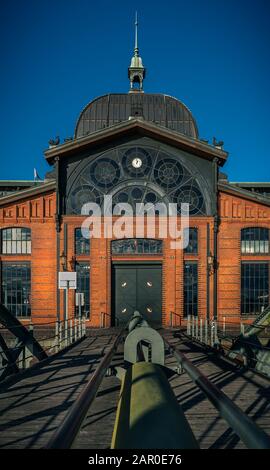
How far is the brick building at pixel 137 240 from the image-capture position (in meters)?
26.6

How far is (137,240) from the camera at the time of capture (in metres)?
27.2

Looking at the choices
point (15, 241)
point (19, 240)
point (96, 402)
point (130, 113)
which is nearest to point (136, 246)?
point (19, 240)

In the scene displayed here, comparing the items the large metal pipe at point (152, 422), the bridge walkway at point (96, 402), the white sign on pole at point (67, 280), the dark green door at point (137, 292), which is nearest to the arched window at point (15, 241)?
the dark green door at point (137, 292)

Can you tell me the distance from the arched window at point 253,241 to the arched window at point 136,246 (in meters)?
4.87

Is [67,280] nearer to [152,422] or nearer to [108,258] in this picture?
[108,258]

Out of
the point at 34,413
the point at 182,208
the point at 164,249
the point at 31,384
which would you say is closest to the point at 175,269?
the point at 164,249

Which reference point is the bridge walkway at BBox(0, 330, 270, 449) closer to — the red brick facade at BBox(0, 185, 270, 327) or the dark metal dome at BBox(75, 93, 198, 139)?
the red brick facade at BBox(0, 185, 270, 327)

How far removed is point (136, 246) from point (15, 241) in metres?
6.92

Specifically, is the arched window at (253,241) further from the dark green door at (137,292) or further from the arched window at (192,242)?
the dark green door at (137,292)

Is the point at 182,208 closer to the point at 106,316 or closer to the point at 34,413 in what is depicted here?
the point at 106,316

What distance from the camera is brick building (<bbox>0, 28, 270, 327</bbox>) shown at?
26.6 m

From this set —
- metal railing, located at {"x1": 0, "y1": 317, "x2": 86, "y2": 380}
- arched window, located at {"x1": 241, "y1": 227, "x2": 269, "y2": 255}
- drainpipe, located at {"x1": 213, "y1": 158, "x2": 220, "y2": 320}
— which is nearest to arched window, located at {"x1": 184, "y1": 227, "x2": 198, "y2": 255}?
drainpipe, located at {"x1": 213, "y1": 158, "x2": 220, "y2": 320}

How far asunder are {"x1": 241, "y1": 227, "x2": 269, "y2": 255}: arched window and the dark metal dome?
9.16 metres
